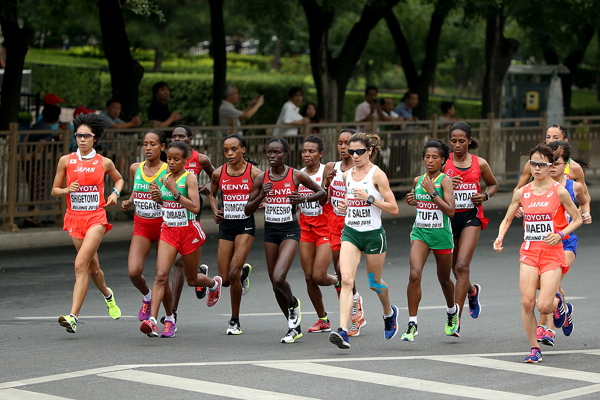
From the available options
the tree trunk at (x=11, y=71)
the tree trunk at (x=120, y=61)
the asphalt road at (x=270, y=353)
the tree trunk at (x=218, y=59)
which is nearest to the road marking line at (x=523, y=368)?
the asphalt road at (x=270, y=353)

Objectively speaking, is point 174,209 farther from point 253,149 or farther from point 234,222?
point 253,149

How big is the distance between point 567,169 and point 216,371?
4.17 meters

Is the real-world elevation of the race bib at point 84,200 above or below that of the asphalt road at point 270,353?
above

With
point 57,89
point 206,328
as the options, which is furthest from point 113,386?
point 57,89

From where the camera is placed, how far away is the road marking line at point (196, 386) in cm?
647

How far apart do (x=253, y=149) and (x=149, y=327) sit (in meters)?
9.18

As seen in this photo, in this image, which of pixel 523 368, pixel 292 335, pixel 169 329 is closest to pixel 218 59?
pixel 169 329

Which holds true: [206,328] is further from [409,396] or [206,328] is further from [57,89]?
[57,89]

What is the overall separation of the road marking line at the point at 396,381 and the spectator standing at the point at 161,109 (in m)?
9.20

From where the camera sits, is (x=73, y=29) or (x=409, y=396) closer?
(x=409, y=396)

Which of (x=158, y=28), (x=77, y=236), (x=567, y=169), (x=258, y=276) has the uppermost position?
(x=158, y=28)

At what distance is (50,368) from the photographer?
7.28 meters

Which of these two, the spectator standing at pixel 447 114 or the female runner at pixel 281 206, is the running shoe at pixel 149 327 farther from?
the spectator standing at pixel 447 114

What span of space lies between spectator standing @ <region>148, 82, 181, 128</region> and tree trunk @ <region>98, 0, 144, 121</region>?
223cm
